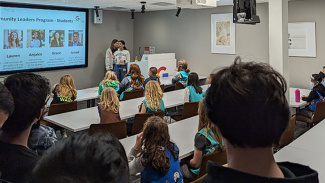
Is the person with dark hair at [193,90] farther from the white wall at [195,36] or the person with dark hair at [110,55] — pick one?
the person with dark hair at [110,55]

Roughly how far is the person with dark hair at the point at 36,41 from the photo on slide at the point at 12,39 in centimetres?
32

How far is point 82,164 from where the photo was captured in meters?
0.51

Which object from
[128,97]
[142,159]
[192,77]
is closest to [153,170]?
[142,159]

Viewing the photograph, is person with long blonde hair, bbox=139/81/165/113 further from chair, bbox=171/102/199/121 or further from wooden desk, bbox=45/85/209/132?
chair, bbox=171/102/199/121

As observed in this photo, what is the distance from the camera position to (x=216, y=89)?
817 millimetres

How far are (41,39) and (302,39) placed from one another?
697 cm

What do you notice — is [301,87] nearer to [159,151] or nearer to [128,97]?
[128,97]

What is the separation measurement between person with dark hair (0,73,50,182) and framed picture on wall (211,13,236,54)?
731 cm

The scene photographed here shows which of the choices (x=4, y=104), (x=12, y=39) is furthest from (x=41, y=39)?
(x=4, y=104)

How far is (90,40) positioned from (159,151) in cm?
767

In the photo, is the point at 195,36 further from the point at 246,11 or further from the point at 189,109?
the point at 189,109

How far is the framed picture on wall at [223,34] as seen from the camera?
26.6ft

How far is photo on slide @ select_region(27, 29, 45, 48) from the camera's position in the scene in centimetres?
779

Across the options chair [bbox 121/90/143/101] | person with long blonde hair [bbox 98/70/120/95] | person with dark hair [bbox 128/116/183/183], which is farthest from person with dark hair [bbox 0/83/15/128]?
person with long blonde hair [bbox 98/70/120/95]
